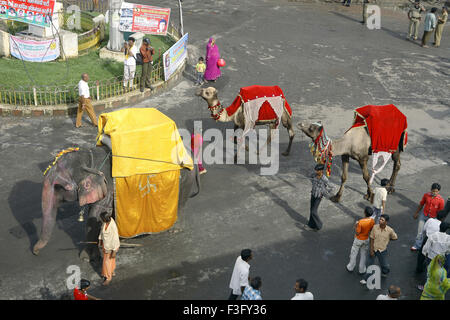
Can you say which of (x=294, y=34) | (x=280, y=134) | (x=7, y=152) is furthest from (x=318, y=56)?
(x=7, y=152)

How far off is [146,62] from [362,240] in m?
9.37

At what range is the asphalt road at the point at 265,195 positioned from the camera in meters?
9.34

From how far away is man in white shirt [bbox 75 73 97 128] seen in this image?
14023 mm

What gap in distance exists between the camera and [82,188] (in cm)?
917

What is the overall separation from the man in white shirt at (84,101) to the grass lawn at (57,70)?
2486 millimetres

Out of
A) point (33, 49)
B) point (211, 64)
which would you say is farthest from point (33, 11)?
point (211, 64)

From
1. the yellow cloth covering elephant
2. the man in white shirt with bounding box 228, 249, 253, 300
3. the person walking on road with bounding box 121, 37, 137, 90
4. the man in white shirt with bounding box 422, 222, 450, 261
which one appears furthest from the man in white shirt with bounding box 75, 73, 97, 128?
the man in white shirt with bounding box 422, 222, 450, 261

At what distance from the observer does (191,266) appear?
966 cm

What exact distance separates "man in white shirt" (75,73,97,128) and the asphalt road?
0.36 metres

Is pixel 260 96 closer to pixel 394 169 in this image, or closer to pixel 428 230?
pixel 394 169

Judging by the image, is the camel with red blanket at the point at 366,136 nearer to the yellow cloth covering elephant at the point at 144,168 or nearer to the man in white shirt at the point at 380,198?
the man in white shirt at the point at 380,198

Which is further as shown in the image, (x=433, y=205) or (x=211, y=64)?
(x=211, y=64)

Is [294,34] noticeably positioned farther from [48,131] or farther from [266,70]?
[48,131]
